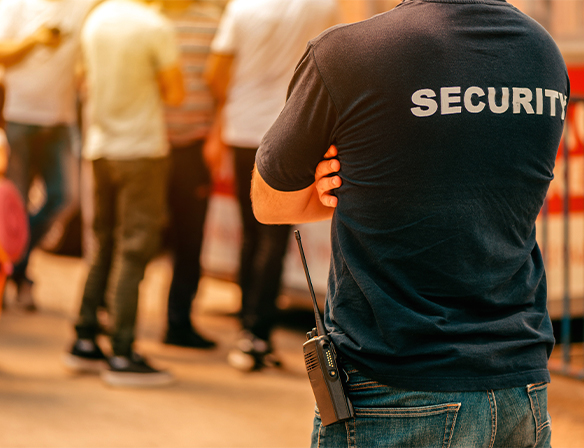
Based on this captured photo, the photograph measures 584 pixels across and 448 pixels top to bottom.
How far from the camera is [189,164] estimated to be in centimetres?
463

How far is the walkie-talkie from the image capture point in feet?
4.87

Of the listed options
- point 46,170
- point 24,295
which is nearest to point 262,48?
point 46,170

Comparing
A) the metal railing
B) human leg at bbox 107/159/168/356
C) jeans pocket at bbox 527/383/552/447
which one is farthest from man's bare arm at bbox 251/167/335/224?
the metal railing

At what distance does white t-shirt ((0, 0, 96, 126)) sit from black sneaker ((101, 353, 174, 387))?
6.39ft

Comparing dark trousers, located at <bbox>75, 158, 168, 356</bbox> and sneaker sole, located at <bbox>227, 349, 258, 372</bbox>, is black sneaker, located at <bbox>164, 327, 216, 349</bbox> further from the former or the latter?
dark trousers, located at <bbox>75, 158, 168, 356</bbox>

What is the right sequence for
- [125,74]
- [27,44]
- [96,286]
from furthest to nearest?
1. [27,44]
2. [96,286]
3. [125,74]

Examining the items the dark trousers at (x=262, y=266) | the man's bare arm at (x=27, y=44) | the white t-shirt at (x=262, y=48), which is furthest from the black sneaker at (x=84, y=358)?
the man's bare arm at (x=27, y=44)

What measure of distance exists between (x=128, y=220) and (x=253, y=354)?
102cm

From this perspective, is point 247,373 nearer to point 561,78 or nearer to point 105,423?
point 105,423

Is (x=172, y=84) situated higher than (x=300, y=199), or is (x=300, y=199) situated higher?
(x=300, y=199)

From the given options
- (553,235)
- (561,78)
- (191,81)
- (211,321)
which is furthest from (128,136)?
(561,78)

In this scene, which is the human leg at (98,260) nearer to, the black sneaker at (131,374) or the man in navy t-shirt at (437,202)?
the black sneaker at (131,374)

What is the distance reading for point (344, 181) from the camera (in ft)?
5.07

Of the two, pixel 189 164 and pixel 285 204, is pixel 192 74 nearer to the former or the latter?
pixel 189 164
